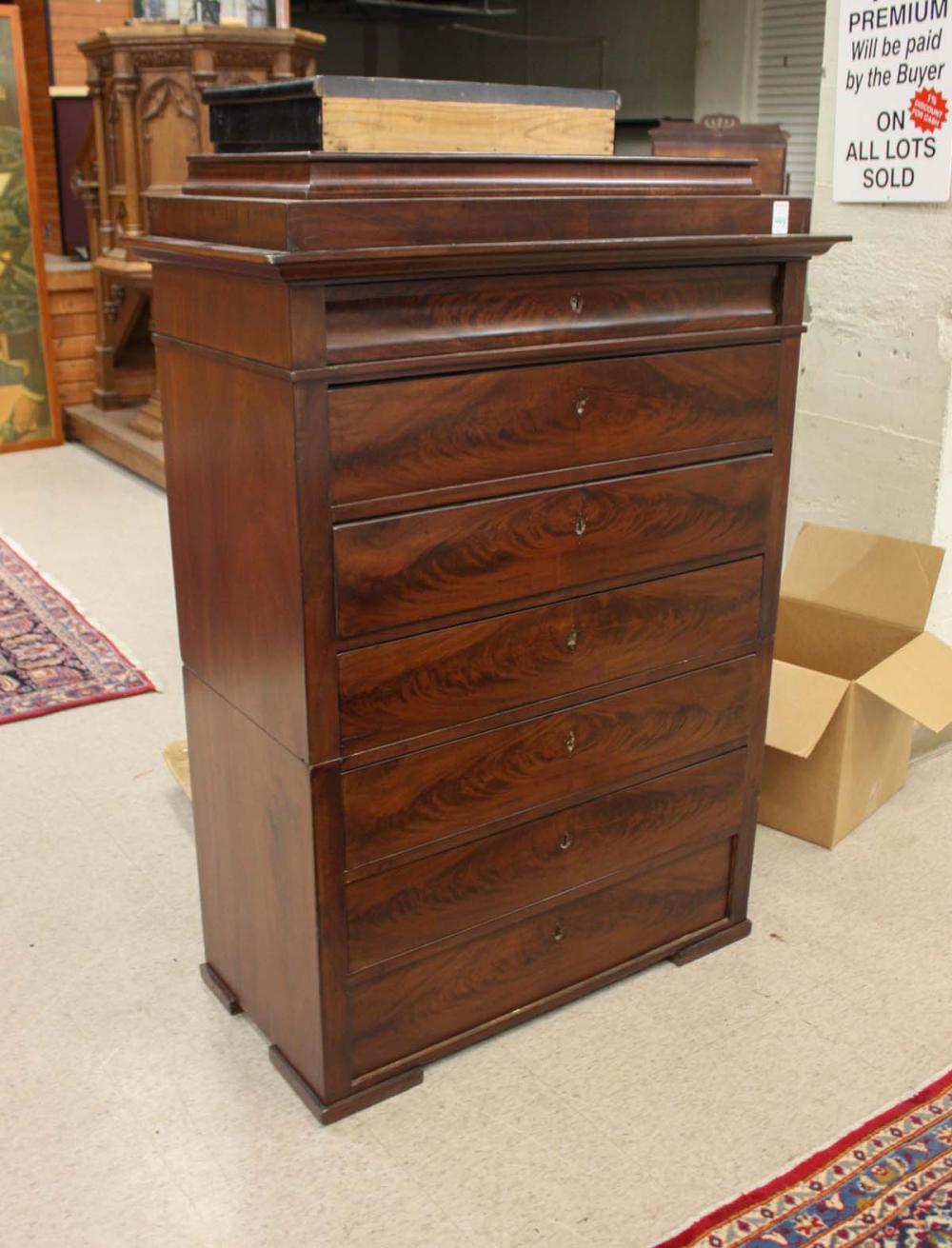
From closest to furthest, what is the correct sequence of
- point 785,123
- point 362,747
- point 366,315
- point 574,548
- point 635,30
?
point 366,315 → point 362,747 → point 574,548 → point 785,123 → point 635,30

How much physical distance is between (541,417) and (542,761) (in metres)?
0.52

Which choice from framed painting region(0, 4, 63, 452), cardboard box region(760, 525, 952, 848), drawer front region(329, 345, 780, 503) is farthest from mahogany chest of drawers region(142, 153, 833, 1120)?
framed painting region(0, 4, 63, 452)

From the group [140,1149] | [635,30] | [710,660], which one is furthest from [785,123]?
[140,1149]

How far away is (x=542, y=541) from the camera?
182 centimetres

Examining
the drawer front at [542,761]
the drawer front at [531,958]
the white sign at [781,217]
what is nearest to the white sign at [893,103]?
the white sign at [781,217]

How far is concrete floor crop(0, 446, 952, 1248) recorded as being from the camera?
1.73 meters

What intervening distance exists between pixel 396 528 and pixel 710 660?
2.26ft

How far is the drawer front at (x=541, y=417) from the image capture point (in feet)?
5.26

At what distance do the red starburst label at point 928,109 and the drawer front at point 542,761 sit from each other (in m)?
1.27

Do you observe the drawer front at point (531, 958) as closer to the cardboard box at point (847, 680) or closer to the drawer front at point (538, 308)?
the cardboard box at point (847, 680)

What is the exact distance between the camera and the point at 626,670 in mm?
1995

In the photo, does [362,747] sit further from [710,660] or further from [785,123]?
[785,123]

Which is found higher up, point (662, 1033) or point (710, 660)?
point (710, 660)

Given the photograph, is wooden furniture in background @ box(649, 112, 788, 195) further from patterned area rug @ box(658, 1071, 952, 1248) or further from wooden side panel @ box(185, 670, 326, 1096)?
patterned area rug @ box(658, 1071, 952, 1248)
